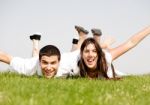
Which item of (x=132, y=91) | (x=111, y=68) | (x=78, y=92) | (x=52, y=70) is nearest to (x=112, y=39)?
(x=111, y=68)

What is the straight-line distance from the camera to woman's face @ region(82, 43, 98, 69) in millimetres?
15490

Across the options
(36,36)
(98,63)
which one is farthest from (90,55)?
(36,36)

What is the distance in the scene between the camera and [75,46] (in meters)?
22.7

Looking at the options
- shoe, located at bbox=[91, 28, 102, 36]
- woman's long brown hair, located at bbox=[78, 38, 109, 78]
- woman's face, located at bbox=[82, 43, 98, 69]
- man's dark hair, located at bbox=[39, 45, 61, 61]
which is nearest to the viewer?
man's dark hair, located at bbox=[39, 45, 61, 61]

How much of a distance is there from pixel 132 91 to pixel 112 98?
6.97 feet

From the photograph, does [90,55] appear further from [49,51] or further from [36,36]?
[36,36]

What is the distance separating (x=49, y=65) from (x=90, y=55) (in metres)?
1.56

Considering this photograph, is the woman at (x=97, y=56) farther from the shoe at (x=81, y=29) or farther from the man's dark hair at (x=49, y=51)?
the shoe at (x=81, y=29)

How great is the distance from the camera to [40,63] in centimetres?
1577

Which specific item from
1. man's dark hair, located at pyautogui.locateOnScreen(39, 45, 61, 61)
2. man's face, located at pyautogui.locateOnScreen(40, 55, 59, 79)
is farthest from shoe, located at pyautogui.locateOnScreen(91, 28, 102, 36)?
man's face, located at pyautogui.locateOnScreen(40, 55, 59, 79)

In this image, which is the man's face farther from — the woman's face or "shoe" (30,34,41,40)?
"shoe" (30,34,41,40)

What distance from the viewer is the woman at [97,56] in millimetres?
15570

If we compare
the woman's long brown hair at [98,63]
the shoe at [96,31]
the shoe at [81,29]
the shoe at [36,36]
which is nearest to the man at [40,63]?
the woman's long brown hair at [98,63]

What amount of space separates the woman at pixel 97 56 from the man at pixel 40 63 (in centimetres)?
101
